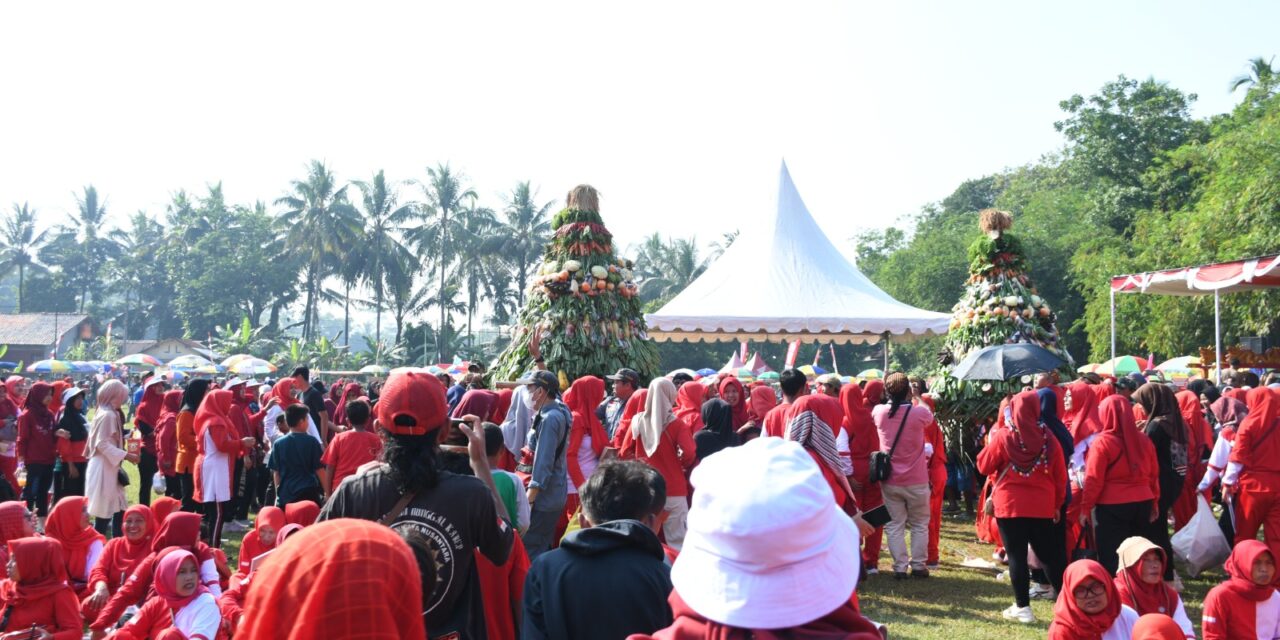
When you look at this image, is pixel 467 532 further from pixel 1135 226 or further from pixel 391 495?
pixel 1135 226

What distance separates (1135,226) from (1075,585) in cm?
3405

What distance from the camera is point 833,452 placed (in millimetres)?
7074

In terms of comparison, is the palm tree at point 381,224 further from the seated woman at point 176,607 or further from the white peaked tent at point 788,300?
the seated woman at point 176,607

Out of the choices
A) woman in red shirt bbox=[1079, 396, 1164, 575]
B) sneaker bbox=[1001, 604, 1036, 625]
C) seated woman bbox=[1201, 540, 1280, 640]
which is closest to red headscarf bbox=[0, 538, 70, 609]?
sneaker bbox=[1001, 604, 1036, 625]

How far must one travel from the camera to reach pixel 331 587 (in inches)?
75.8

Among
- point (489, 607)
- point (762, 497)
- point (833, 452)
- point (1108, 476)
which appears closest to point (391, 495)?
point (489, 607)

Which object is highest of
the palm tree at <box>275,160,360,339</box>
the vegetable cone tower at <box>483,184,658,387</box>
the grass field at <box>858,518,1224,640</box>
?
the palm tree at <box>275,160,360,339</box>

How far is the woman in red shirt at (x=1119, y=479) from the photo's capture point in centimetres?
696

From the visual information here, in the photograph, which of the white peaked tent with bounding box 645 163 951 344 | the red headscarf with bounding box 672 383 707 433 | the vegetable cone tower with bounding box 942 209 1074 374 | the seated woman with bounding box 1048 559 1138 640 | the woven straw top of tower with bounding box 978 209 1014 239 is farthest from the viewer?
the white peaked tent with bounding box 645 163 951 344

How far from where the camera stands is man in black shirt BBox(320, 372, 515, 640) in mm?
3227

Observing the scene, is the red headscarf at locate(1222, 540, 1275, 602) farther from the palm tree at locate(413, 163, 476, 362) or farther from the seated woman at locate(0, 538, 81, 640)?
the palm tree at locate(413, 163, 476, 362)

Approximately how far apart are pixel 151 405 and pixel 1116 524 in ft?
33.7

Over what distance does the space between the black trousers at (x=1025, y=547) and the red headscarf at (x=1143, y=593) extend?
1.80 metres

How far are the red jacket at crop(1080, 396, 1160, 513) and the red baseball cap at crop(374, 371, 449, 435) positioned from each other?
17.6 ft
